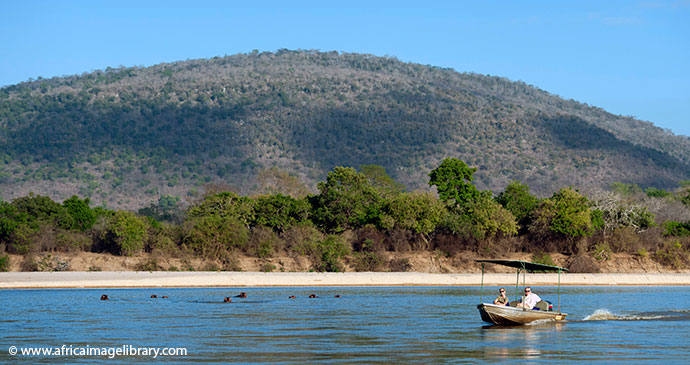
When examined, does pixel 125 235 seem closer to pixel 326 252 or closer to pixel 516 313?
pixel 326 252

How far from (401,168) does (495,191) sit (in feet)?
59.3

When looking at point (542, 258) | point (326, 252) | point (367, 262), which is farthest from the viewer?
point (542, 258)

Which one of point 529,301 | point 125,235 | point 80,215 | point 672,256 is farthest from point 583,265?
point 80,215

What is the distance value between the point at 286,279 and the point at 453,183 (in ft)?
93.7

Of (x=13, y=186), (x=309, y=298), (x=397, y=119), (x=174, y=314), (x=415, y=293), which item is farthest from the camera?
(x=397, y=119)

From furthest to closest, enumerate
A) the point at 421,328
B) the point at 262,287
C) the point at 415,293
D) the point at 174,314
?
the point at 262,287, the point at 415,293, the point at 174,314, the point at 421,328

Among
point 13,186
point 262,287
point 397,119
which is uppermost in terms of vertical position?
point 397,119

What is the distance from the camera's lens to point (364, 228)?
88312 mm

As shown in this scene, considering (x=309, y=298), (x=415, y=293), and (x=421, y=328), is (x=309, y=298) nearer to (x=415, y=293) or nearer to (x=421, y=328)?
(x=415, y=293)

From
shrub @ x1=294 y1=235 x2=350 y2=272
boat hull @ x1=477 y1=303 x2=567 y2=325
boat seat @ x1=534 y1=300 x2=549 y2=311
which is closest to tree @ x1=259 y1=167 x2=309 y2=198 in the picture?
shrub @ x1=294 y1=235 x2=350 y2=272

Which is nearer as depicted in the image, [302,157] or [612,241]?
[612,241]

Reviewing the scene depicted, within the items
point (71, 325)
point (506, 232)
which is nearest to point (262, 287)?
point (506, 232)

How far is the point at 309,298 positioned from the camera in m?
57.1

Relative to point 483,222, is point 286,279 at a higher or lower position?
lower
